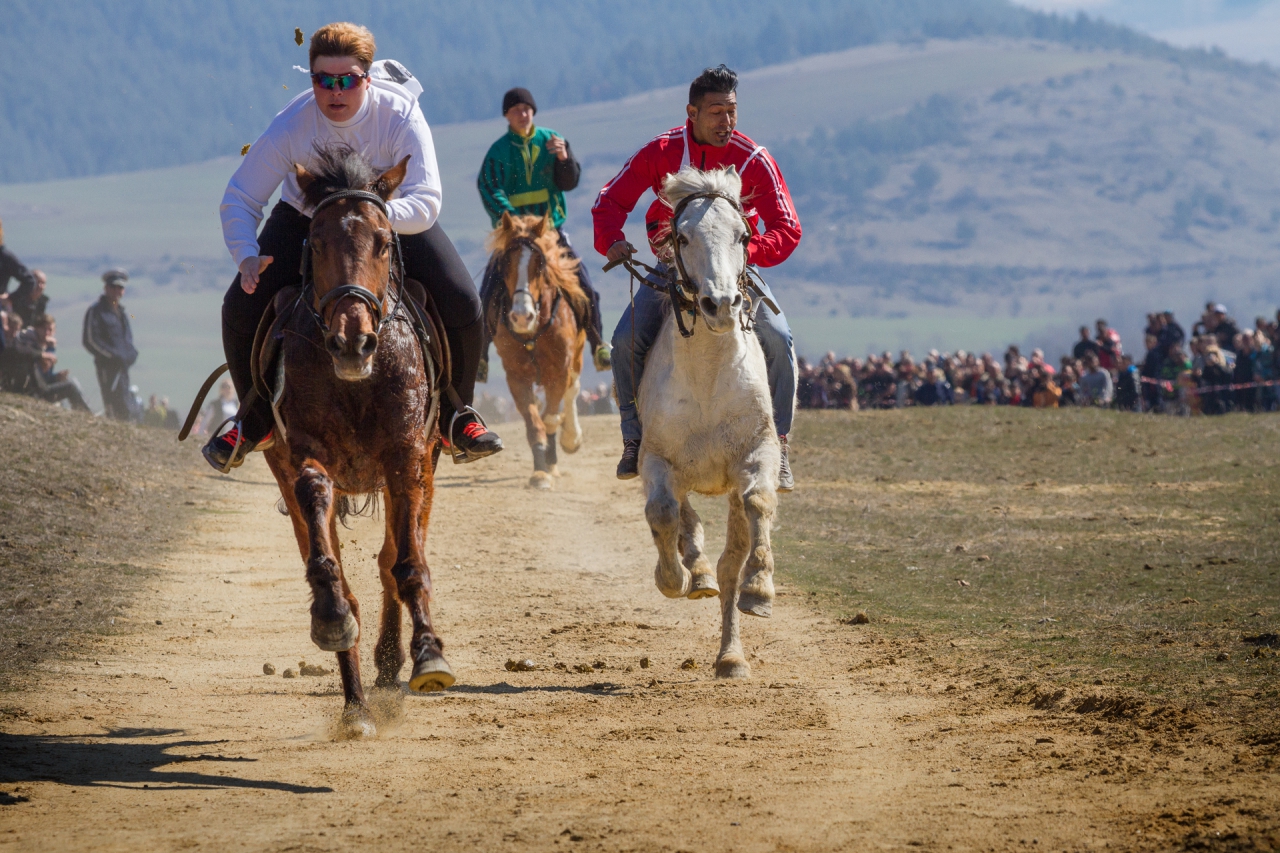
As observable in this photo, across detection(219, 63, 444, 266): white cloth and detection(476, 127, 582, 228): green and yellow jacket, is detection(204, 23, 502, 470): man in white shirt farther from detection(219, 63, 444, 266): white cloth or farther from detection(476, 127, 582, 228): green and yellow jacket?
detection(476, 127, 582, 228): green and yellow jacket

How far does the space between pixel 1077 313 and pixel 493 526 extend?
527ft

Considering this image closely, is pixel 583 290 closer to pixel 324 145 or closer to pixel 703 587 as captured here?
pixel 703 587

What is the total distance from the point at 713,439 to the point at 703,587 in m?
0.84

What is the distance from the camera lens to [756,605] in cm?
786

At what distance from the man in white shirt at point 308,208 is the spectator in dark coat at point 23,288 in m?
14.0

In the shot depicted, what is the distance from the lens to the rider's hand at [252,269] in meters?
7.00

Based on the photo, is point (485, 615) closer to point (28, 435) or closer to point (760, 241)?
point (760, 241)

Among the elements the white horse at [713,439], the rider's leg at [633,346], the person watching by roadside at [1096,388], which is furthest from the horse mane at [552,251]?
the person watching by roadside at [1096,388]

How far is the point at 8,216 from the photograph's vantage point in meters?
158

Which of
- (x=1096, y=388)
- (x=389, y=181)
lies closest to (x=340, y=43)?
(x=389, y=181)

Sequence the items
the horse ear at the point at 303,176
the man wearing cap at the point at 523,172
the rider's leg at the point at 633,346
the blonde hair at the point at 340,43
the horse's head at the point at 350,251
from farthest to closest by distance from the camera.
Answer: the man wearing cap at the point at 523,172 < the rider's leg at the point at 633,346 < the blonde hair at the point at 340,43 < the horse ear at the point at 303,176 < the horse's head at the point at 350,251

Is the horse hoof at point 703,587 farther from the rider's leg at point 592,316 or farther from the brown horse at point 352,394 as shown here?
the rider's leg at point 592,316

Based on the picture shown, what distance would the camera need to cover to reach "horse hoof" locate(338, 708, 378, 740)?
670cm

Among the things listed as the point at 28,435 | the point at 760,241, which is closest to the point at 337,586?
the point at 760,241
